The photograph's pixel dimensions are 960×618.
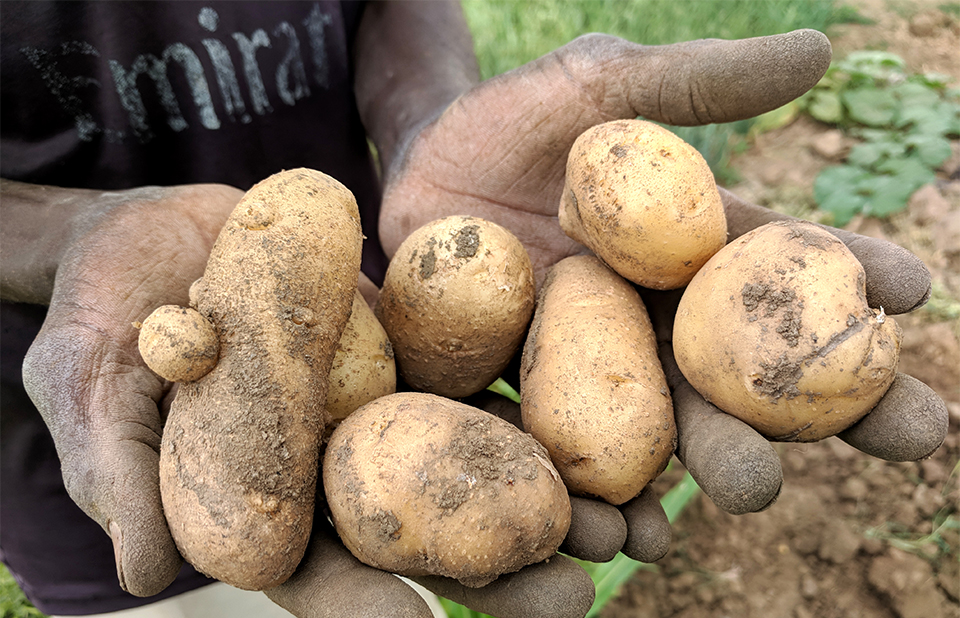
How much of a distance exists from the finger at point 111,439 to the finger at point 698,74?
133 cm

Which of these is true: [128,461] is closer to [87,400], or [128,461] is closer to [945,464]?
[87,400]

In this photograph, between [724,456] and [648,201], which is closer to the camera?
[724,456]

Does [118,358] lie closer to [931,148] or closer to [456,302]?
[456,302]

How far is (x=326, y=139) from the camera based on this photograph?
2.38 meters

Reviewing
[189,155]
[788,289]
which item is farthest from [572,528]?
[189,155]

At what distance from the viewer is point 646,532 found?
1.37m

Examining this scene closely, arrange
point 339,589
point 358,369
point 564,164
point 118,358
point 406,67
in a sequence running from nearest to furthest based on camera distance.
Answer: point 339,589
point 118,358
point 358,369
point 564,164
point 406,67

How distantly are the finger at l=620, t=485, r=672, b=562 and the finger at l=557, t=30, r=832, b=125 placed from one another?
0.96 m

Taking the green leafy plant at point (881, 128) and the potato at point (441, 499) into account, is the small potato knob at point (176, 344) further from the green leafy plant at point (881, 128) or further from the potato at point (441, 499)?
the green leafy plant at point (881, 128)

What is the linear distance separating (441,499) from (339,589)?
0.77ft

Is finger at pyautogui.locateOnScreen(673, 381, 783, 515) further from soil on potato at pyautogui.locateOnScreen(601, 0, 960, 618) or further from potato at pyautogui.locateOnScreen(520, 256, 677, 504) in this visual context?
soil on potato at pyautogui.locateOnScreen(601, 0, 960, 618)

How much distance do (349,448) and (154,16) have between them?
1404 millimetres

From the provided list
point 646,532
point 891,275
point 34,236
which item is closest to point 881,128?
point 891,275

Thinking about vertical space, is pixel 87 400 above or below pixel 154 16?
below
